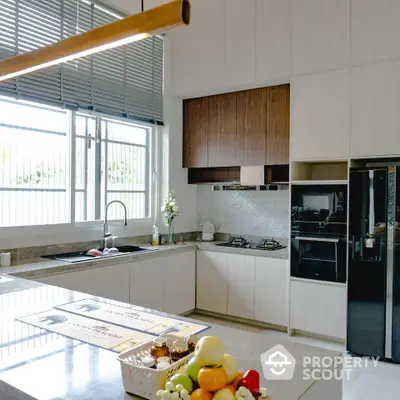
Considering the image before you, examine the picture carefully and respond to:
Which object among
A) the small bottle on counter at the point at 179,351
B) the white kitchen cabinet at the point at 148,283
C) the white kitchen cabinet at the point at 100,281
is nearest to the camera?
the small bottle on counter at the point at 179,351

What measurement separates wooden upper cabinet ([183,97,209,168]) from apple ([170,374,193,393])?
151 inches

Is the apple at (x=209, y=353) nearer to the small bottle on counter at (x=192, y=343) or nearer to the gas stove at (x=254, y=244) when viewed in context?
the small bottle on counter at (x=192, y=343)

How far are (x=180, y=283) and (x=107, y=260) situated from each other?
3.64 ft

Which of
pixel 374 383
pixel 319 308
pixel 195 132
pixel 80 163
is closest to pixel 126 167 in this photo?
pixel 80 163

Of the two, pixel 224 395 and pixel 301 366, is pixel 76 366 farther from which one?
pixel 301 366

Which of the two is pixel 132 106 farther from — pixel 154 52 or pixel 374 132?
pixel 374 132

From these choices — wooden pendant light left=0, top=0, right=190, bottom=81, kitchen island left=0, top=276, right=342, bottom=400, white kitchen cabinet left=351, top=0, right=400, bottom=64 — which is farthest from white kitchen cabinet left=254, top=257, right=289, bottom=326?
wooden pendant light left=0, top=0, right=190, bottom=81

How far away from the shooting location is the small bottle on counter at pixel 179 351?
1.16 m

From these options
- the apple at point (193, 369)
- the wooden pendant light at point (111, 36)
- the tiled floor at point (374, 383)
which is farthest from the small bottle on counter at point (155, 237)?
the apple at point (193, 369)

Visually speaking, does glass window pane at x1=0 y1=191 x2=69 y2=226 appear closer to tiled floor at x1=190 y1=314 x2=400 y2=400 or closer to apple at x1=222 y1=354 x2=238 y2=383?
tiled floor at x1=190 y1=314 x2=400 y2=400

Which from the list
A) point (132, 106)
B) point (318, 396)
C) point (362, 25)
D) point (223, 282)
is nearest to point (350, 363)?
point (223, 282)

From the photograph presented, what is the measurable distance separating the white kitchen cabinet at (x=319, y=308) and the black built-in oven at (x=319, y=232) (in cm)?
9

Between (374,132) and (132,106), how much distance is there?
246cm

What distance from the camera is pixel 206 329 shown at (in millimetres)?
1609
